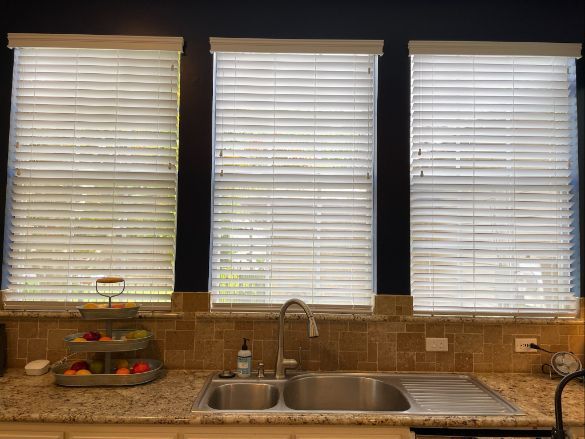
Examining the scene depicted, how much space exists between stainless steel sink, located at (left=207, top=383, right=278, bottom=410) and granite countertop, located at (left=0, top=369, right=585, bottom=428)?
15 cm

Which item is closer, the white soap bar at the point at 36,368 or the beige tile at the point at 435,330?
the white soap bar at the point at 36,368

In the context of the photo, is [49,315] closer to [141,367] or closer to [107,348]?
[107,348]

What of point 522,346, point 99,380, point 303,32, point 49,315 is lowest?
point 99,380

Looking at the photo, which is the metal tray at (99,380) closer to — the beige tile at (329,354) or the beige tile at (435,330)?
the beige tile at (329,354)

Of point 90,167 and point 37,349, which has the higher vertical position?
point 90,167

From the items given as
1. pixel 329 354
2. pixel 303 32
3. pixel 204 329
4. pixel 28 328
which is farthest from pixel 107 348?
pixel 303 32

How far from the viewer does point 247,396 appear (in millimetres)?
Answer: 2025

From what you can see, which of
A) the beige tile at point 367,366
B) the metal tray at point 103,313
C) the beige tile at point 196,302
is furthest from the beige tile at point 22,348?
the beige tile at point 367,366

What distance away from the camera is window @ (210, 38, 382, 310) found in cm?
229

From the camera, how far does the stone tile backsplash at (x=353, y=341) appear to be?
2229 millimetres

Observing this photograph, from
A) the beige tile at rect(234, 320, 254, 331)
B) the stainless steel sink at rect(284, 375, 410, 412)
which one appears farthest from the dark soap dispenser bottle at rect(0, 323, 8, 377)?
the stainless steel sink at rect(284, 375, 410, 412)

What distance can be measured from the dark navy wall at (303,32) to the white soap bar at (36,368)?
76 centimetres

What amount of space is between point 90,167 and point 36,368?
107 cm

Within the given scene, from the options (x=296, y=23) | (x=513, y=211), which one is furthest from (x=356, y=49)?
(x=513, y=211)
